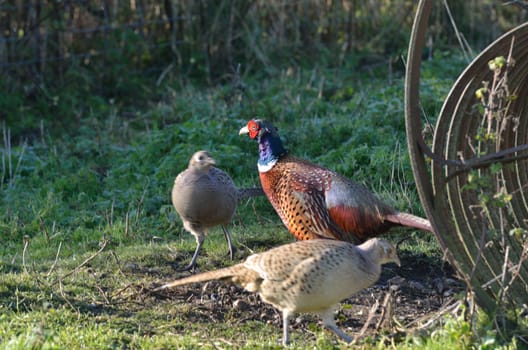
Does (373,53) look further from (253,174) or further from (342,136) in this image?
(253,174)

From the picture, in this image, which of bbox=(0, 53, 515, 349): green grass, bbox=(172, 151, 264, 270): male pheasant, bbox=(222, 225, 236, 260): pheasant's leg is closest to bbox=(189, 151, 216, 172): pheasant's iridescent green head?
bbox=(172, 151, 264, 270): male pheasant

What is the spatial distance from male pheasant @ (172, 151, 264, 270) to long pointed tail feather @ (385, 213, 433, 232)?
1154 mm

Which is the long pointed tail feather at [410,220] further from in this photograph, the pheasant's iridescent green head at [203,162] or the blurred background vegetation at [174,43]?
the blurred background vegetation at [174,43]

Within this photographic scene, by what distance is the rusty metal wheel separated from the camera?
4.45m

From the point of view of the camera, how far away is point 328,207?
6.30 metres

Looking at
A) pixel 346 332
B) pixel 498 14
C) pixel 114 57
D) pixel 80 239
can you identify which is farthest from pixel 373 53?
pixel 346 332

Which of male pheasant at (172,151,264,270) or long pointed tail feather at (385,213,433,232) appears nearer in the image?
long pointed tail feather at (385,213,433,232)

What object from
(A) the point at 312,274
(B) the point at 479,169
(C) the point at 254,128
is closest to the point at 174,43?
(C) the point at 254,128

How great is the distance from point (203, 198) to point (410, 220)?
4.71 feet

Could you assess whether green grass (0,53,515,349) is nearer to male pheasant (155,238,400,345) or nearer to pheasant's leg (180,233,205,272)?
pheasant's leg (180,233,205,272)

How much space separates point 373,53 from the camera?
1212cm

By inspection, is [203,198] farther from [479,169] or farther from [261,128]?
[479,169]

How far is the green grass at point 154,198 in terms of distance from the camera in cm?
514

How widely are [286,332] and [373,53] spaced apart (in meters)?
7.79
